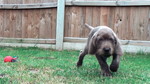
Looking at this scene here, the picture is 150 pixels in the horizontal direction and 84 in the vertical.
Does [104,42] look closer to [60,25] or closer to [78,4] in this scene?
[78,4]

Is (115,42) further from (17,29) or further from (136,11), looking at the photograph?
(17,29)

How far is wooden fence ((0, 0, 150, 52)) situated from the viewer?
833 cm

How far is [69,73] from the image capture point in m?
4.88

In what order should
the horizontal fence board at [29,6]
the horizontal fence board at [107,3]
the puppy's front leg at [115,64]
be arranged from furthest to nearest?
the horizontal fence board at [29,6], the horizontal fence board at [107,3], the puppy's front leg at [115,64]

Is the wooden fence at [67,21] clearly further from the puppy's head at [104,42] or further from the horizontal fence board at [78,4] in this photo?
the puppy's head at [104,42]

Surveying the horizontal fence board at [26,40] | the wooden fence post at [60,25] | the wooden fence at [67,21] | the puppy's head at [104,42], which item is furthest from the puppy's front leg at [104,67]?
the horizontal fence board at [26,40]

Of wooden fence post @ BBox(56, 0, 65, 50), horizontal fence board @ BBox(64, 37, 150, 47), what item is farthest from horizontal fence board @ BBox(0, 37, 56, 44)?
horizontal fence board @ BBox(64, 37, 150, 47)

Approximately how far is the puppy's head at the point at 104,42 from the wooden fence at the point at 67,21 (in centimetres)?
384

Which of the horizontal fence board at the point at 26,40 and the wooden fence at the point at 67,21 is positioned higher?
the wooden fence at the point at 67,21

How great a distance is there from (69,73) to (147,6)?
437cm

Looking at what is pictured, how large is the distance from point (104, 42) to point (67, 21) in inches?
189

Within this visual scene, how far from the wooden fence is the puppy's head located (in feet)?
12.6

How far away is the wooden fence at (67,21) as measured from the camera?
27.3 ft

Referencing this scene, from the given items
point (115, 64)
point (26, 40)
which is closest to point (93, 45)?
point (115, 64)
